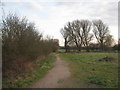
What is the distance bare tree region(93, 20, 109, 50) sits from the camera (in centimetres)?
6469

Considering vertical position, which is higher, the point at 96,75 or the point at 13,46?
the point at 13,46

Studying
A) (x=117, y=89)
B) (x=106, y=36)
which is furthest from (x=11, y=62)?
(x=106, y=36)

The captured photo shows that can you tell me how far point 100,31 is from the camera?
66000mm

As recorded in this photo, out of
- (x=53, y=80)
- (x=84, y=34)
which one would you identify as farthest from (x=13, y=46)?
(x=84, y=34)

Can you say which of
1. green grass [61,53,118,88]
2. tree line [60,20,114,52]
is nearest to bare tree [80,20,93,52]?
tree line [60,20,114,52]

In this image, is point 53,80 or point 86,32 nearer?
point 53,80

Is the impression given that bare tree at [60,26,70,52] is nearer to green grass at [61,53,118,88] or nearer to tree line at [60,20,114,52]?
tree line at [60,20,114,52]

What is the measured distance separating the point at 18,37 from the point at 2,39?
146 centimetres

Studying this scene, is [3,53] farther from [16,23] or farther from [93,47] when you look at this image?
[93,47]

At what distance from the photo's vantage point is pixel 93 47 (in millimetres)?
70375

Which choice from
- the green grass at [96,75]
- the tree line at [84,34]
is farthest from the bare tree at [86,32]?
the green grass at [96,75]

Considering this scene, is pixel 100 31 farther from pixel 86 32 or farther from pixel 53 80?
pixel 53 80

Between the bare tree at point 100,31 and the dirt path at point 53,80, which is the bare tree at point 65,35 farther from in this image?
the dirt path at point 53,80

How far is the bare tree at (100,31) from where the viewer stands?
64694 millimetres
